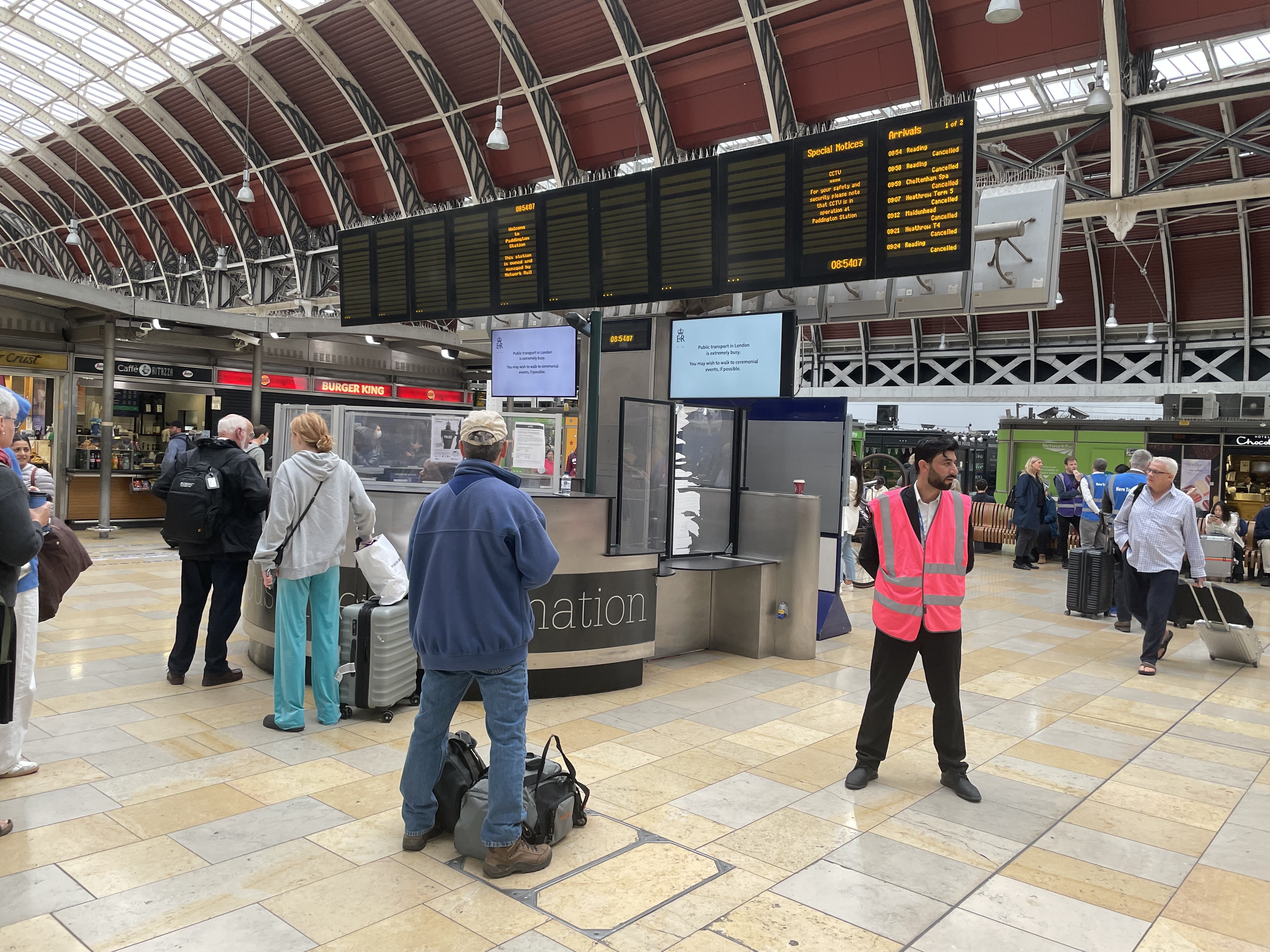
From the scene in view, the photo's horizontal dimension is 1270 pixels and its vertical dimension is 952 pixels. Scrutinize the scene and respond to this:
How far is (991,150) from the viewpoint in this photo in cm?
1627

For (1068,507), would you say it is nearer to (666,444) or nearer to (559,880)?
(666,444)

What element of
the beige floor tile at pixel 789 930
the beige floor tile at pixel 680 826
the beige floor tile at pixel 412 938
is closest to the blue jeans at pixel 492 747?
the beige floor tile at pixel 412 938

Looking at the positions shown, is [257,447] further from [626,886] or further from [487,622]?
[626,886]

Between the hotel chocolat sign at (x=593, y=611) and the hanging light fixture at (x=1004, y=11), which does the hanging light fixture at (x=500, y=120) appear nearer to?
the hanging light fixture at (x=1004, y=11)

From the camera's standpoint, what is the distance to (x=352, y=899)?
3051mm

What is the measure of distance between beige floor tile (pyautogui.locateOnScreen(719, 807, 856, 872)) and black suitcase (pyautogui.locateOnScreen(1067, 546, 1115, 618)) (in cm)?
724

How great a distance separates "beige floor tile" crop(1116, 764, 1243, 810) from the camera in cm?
444

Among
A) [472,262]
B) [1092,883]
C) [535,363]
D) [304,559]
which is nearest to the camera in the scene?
[1092,883]

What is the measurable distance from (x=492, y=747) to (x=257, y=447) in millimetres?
5688

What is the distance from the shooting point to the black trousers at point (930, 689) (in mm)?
4316

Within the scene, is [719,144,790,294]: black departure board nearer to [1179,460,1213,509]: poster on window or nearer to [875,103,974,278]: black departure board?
[875,103,974,278]: black departure board

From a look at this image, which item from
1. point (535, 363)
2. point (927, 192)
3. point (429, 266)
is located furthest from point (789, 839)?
point (429, 266)

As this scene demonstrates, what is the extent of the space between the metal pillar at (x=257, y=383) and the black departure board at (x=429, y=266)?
6293 mm

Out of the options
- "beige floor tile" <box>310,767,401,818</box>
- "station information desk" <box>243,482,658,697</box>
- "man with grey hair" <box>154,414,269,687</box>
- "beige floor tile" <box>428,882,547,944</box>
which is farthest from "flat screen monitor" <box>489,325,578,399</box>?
"beige floor tile" <box>428,882,547,944</box>
